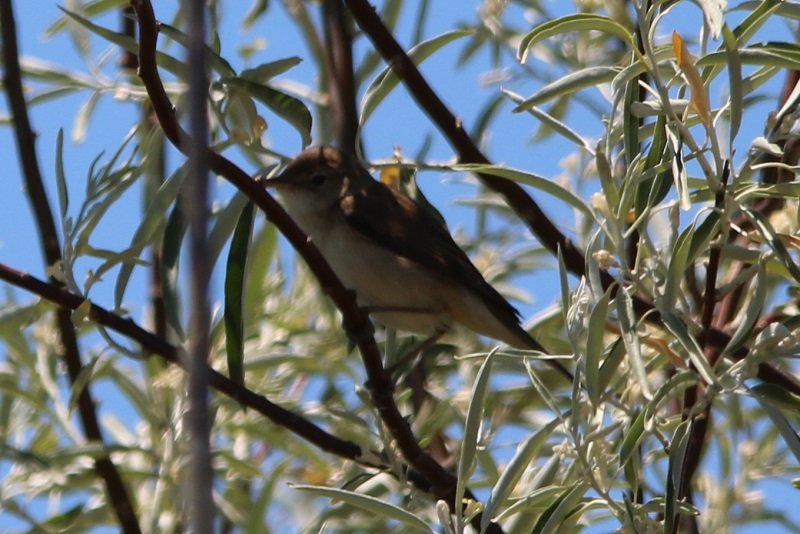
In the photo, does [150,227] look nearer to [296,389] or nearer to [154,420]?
[154,420]

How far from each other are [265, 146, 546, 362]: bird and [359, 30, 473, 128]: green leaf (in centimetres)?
119

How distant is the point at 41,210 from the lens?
335 cm

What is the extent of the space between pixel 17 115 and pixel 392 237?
5.07 feet

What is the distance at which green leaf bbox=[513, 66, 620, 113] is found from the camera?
8.48 ft

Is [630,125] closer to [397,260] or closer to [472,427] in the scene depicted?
[472,427]

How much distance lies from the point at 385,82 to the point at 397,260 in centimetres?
148

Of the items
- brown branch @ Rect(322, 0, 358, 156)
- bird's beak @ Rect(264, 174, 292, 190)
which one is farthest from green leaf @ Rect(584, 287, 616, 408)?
bird's beak @ Rect(264, 174, 292, 190)

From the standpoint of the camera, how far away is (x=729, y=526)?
3.81 meters

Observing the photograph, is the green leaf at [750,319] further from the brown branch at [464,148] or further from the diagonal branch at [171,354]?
the diagonal branch at [171,354]

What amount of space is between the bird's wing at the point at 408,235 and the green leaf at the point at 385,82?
4.39 feet

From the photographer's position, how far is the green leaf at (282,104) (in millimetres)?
2920

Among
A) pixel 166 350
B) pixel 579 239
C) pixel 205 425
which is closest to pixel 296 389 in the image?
pixel 579 239

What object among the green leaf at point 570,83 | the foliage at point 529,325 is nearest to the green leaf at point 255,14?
→ the foliage at point 529,325

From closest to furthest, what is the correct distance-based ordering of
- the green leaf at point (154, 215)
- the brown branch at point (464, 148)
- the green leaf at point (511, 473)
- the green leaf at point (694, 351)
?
the green leaf at point (694, 351)
the green leaf at point (511, 473)
the green leaf at point (154, 215)
the brown branch at point (464, 148)
